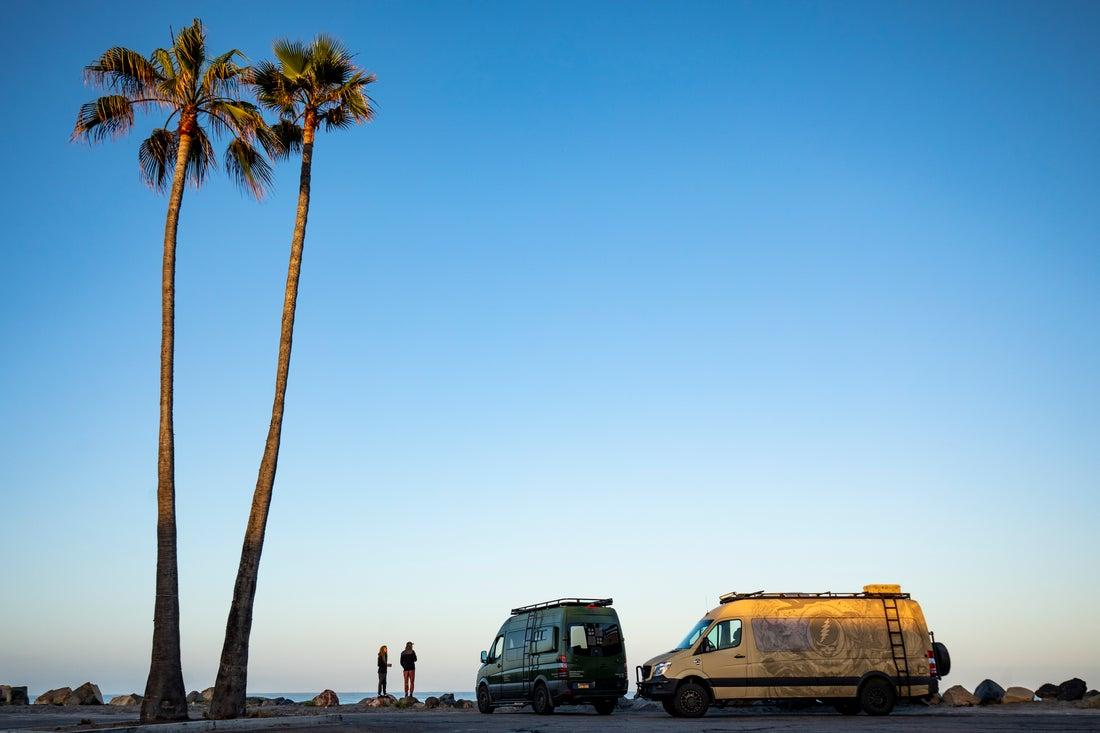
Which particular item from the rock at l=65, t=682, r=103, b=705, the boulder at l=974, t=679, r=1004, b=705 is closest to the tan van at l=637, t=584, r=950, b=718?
the boulder at l=974, t=679, r=1004, b=705

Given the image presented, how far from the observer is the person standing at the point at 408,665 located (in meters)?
30.5

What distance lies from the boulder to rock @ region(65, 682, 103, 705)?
26.8 metres

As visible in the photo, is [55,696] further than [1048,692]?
Yes

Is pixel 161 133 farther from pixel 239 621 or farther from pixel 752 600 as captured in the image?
pixel 752 600

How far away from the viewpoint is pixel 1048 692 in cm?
2666

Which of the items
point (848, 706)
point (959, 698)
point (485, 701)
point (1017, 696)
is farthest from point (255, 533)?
point (1017, 696)

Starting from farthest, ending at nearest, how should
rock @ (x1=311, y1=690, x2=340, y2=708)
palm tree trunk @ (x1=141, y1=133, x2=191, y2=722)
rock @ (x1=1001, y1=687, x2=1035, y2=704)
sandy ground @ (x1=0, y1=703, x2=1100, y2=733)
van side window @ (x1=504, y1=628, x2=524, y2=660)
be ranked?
rock @ (x1=311, y1=690, x2=340, y2=708) < rock @ (x1=1001, y1=687, x2=1035, y2=704) < van side window @ (x1=504, y1=628, x2=524, y2=660) < palm tree trunk @ (x1=141, y1=133, x2=191, y2=722) < sandy ground @ (x1=0, y1=703, x2=1100, y2=733)

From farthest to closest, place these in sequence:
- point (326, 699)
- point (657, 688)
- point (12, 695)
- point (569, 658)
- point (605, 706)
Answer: point (12, 695) < point (326, 699) < point (605, 706) < point (569, 658) < point (657, 688)

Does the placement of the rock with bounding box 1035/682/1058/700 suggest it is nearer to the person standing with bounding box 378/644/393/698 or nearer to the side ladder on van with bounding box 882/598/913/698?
the side ladder on van with bounding box 882/598/913/698

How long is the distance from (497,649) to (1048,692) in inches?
596

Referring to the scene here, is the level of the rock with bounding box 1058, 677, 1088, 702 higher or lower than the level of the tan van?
lower

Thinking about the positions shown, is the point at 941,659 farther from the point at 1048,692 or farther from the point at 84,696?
the point at 84,696

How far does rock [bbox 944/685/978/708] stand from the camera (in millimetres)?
25672

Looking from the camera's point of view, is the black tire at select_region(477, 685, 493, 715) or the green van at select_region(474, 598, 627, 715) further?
the black tire at select_region(477, 685, 493, 715)
